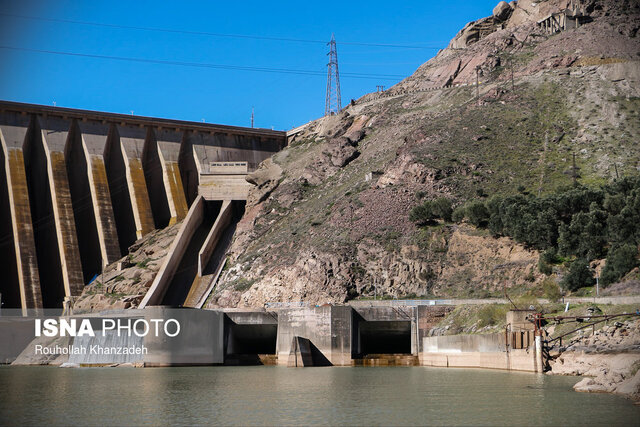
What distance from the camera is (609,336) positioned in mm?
33812

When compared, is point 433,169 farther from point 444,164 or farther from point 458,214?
point 458,214

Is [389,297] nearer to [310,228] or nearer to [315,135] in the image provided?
[310,228]

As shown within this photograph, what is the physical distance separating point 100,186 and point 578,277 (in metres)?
43.6

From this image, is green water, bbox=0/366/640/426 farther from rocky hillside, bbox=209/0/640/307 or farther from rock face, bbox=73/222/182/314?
rock face, bbox=73/222/182/314

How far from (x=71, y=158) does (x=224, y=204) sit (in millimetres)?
14869

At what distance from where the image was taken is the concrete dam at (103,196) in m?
67.8

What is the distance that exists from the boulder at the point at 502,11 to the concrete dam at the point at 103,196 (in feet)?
127

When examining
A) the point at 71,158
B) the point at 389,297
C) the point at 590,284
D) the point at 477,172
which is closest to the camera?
the point at 590,284

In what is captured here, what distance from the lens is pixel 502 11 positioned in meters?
101

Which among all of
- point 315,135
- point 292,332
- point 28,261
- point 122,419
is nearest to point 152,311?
point 292,332

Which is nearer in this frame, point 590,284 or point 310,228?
point 590,284

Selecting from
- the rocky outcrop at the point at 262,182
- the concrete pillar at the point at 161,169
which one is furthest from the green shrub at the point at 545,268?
the concrete pillar at the point at 161,169

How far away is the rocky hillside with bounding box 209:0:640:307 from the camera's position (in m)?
56.3

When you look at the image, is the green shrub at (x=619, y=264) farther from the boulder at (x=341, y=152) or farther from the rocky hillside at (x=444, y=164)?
the boulder at (x=341, y=152)
